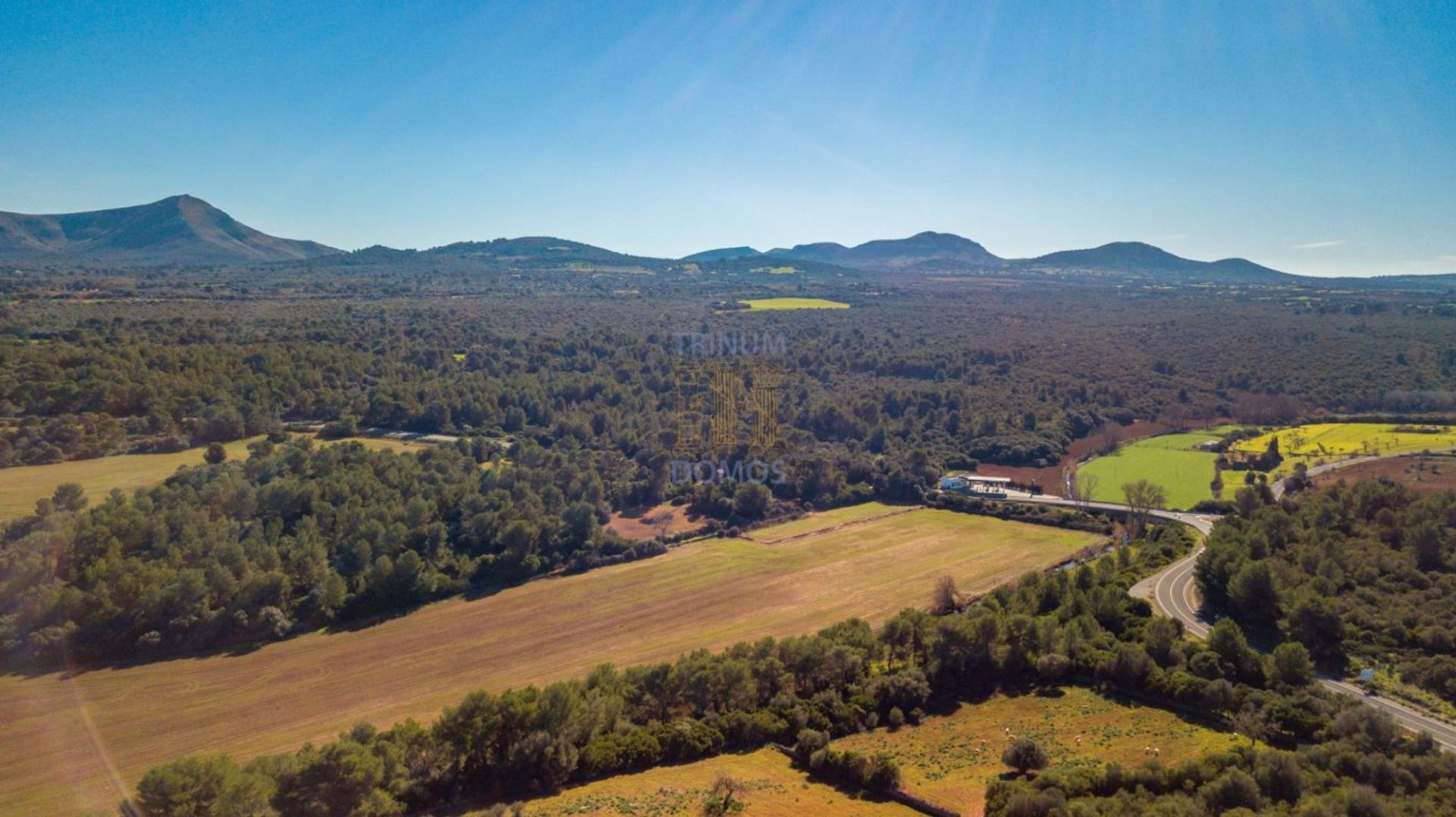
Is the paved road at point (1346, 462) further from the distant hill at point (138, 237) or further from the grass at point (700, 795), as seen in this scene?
the distant hill at point (138, 237)

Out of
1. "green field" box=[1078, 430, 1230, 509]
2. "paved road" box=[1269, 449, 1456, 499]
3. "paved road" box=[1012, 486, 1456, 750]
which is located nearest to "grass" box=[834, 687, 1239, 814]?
"paved road" box=[1012, 486, 1456, 750]

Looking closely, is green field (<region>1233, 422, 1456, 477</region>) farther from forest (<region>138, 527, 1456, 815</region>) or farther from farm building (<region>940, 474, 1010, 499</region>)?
forest (<region>138, 527, 1456, 815</region>)

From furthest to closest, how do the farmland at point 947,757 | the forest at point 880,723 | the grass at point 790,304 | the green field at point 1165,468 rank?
the grass at point 790,304 → the green field at point 1165,468 → the farmland at point 947,757 → the forest at point 880,723

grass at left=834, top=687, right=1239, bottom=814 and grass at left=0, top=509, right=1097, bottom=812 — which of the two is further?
grass at left=0, top=509, right=1097, bottom=812

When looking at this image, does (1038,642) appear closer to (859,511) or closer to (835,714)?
(835,714)

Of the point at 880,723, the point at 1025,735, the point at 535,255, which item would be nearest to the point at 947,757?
the point at 1025,735

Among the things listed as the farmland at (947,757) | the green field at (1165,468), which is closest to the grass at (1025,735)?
the farmland at (947,757)
